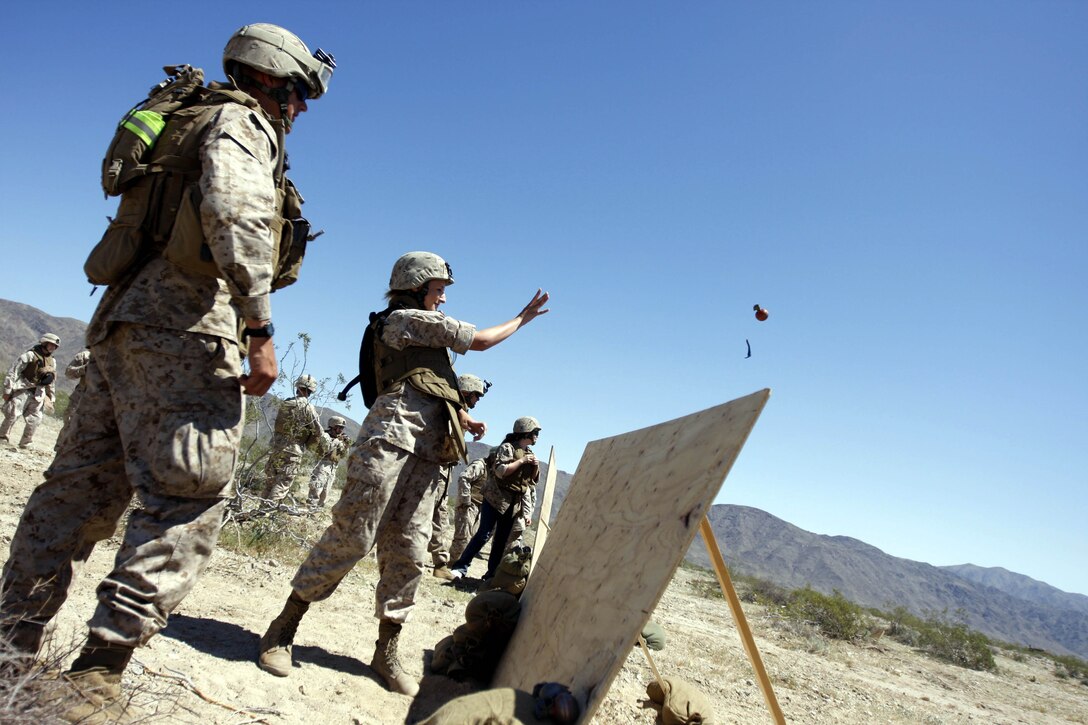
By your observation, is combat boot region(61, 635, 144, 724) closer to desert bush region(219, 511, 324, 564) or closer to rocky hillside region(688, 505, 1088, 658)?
desert bush region(219, 511, 324, 564)

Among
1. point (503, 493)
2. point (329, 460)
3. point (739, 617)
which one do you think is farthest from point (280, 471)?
point (739, 617)

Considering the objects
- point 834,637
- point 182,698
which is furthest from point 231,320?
point 834,637

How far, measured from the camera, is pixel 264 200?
2225 mm

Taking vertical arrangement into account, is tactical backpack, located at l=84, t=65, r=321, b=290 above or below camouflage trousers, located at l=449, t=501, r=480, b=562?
above

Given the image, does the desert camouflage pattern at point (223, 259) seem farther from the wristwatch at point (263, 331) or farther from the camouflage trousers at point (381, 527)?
the camouflage trousers at point (381, 527)

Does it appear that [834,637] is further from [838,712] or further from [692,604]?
[838,712]

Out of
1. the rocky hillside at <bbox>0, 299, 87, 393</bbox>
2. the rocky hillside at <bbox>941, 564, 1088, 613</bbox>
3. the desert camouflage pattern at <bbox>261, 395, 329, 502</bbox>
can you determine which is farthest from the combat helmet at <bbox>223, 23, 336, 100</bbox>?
the rocky hillside at <bbox>941, 564, 1088, 613</bbox>

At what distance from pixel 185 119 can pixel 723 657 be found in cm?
602

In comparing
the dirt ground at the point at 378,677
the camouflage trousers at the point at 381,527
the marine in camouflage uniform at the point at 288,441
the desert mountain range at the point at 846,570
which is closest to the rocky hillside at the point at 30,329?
the desert mountain range at the point at 846,570

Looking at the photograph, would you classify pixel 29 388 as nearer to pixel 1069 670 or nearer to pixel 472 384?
pixel 472 384

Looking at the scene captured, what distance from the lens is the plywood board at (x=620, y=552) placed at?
2098mm

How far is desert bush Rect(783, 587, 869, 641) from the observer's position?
1061 centimetres

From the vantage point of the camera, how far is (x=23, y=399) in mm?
11836

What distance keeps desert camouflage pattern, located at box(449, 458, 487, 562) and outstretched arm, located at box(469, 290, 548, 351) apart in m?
5.82
